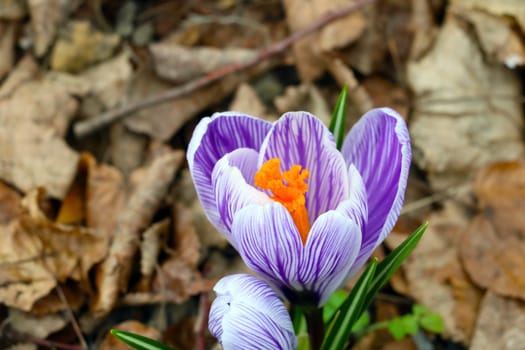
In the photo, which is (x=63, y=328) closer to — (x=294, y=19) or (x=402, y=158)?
(x=402, y=158)

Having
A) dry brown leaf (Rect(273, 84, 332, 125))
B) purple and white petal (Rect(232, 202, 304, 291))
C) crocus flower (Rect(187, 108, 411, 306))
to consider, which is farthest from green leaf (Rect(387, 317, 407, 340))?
dry brown leaf (Rect(273, 84, 332, 125))

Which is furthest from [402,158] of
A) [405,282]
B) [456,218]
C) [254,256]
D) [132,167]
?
[132,167]

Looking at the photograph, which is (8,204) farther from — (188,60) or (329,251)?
(329,251)

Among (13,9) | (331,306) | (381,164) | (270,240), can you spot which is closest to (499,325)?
(331,306)

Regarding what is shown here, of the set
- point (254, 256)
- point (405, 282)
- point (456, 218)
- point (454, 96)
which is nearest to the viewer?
point (254, 256)

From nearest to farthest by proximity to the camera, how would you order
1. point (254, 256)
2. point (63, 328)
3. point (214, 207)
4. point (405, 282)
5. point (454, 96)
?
point (254, 256), point (214, 207), point (63, 328), point (405, 282), point (454, 96)
